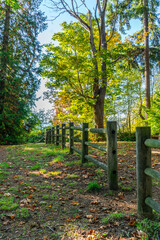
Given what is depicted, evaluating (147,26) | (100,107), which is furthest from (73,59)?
(147,26)

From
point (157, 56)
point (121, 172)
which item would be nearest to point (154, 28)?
point (157, 56)

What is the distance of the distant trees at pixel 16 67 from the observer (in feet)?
45.9

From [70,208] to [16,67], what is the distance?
1369 cm

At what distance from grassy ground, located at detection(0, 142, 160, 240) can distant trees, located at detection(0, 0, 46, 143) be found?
10.2m

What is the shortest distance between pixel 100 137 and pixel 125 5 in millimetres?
11803

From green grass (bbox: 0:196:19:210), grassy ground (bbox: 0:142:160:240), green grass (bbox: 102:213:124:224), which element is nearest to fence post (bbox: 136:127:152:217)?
grassy ground (bbox: 0:142:160:240)

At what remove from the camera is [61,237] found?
7.48 ft

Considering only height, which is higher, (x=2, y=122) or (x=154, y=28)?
(x=154, y=28)

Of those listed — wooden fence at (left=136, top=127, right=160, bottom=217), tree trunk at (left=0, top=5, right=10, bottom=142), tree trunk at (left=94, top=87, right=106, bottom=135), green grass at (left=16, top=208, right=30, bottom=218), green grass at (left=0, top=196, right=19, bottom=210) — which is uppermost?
tree trunk at (left=0, top=5, right=10, bottom=142)

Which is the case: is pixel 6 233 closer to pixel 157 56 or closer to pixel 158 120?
pixel 158 120

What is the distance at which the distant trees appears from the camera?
14.0 metres

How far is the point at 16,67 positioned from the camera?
Result: 46.9ft

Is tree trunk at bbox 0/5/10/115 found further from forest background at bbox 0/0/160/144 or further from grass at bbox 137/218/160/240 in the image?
grass at bbox 137/218/160/240

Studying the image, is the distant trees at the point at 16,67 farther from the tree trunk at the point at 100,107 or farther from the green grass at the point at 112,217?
the green grass at the point at 112,217
